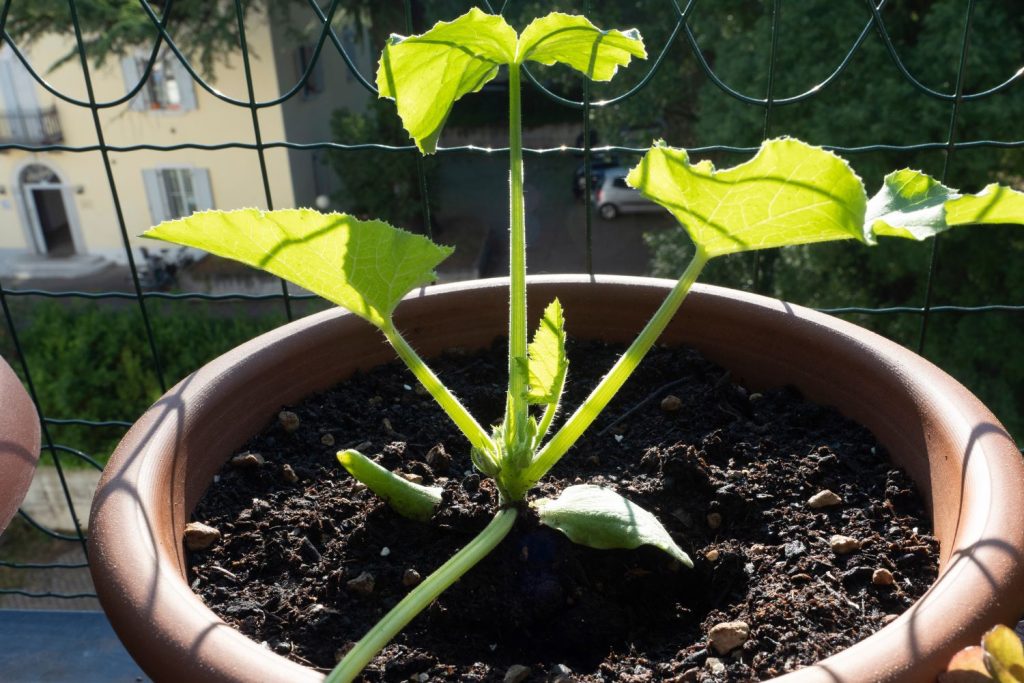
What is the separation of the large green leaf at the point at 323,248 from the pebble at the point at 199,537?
0.22 meters

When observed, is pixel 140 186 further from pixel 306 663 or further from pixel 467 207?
pixel 306 663

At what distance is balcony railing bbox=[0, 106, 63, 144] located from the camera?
370 inches

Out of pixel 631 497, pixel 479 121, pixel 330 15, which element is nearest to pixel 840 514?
pixel 631 497

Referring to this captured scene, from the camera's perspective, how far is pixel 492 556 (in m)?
0.68

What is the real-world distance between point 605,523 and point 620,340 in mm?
390

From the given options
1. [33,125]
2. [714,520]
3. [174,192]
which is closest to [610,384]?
[714,520]

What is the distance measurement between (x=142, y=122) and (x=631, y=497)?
31.3 ft

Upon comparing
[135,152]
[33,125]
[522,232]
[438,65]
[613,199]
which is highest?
[438,65]

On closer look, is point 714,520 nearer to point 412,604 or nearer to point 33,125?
point 412,604

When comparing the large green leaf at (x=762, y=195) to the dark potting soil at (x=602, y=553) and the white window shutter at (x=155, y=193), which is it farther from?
the white window shutter at (x=155, y=193)

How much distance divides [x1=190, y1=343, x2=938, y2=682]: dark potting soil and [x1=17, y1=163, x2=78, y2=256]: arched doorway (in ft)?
31.2

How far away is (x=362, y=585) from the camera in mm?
668

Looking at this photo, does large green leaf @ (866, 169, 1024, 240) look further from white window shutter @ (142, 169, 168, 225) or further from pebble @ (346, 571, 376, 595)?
white window shutter @ (142, 169, 168, 225)

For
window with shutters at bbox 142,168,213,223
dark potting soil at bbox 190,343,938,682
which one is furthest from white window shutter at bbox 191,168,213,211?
dark potting soil at bbox 190,343,938,682
